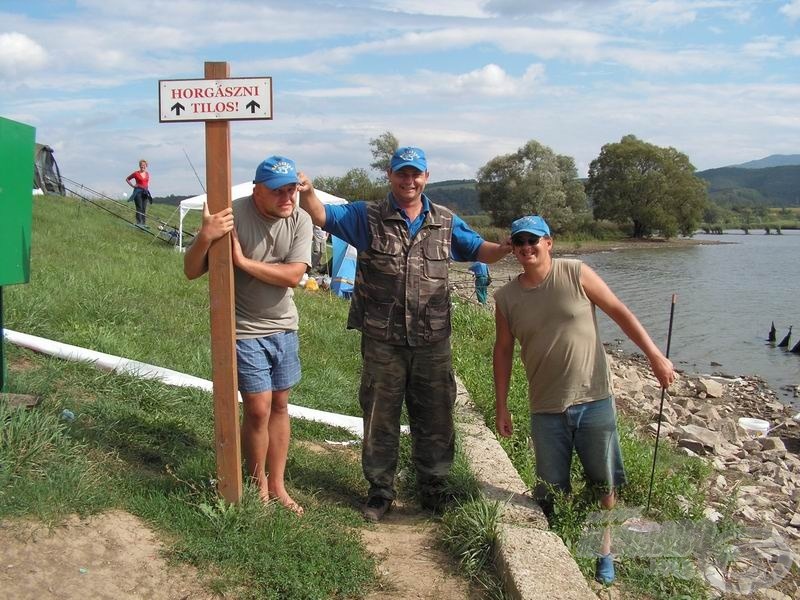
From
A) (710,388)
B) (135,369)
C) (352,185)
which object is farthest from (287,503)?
(352,185)

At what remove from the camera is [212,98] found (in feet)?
12.0

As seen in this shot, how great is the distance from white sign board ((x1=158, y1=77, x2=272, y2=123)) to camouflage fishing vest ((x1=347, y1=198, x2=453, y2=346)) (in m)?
0.97

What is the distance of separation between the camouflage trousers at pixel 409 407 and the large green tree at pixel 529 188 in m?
58.3

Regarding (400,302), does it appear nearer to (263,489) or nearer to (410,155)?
(410,155)

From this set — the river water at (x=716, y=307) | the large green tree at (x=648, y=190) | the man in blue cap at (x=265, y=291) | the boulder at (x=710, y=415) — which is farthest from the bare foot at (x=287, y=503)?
the large green tree at (x=648, y=190)

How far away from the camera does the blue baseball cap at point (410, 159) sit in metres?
4.21

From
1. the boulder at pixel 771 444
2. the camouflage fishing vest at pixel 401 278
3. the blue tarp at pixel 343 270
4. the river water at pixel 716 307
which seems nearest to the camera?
the camouflage fishing vest at pixel 401 278

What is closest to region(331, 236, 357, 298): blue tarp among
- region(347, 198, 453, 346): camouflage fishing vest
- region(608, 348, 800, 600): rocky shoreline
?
region(608, 348, 800, 600): rocky shoreline

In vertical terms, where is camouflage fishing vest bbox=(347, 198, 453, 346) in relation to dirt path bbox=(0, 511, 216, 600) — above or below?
above

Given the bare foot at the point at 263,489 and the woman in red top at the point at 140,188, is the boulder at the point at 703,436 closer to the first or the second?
the bare foot at the point at 263,489

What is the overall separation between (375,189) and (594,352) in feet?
174

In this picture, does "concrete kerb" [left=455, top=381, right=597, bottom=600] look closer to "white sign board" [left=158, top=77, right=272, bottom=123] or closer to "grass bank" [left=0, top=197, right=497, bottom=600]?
"grass bank" [left=0, top=197, right=497, bottom=600]

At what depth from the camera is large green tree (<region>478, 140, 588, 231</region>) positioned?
63.4 metres

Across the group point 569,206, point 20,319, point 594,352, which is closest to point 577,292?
point 594,352
